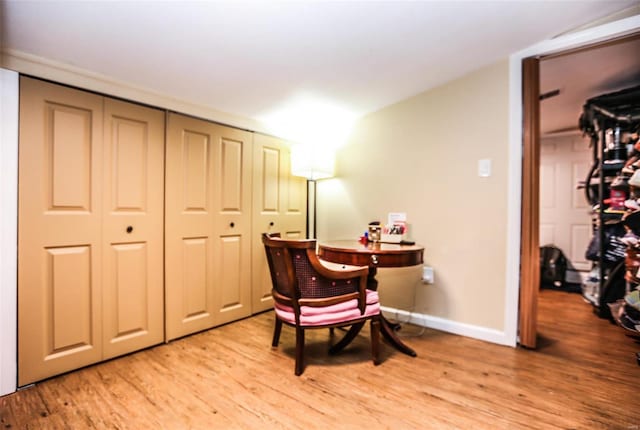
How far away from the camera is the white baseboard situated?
7.55ft

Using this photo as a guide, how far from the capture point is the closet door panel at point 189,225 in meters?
2.27

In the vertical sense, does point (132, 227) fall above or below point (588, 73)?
below

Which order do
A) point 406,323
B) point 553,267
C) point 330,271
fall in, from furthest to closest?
point 553,267
point 406,323
point 330,271

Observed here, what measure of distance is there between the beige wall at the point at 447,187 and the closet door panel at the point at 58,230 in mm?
2136

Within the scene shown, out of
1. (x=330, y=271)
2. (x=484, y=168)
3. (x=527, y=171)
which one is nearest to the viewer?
(x=330, y=271)

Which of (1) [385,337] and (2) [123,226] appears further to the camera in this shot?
(1) [385,337]

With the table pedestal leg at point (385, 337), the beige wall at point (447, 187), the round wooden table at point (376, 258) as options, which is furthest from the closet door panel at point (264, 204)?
the table pedestal leg at point (385, 337)

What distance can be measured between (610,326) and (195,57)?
12.6 feet

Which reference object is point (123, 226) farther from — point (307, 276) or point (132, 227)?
point (307, 276)

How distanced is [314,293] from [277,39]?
58.2 inches

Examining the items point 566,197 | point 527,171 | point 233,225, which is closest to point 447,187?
point 527,171

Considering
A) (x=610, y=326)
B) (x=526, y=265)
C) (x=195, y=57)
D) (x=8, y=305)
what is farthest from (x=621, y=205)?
(x=8, y=305)

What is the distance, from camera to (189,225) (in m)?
2.37

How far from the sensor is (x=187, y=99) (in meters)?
2.31
